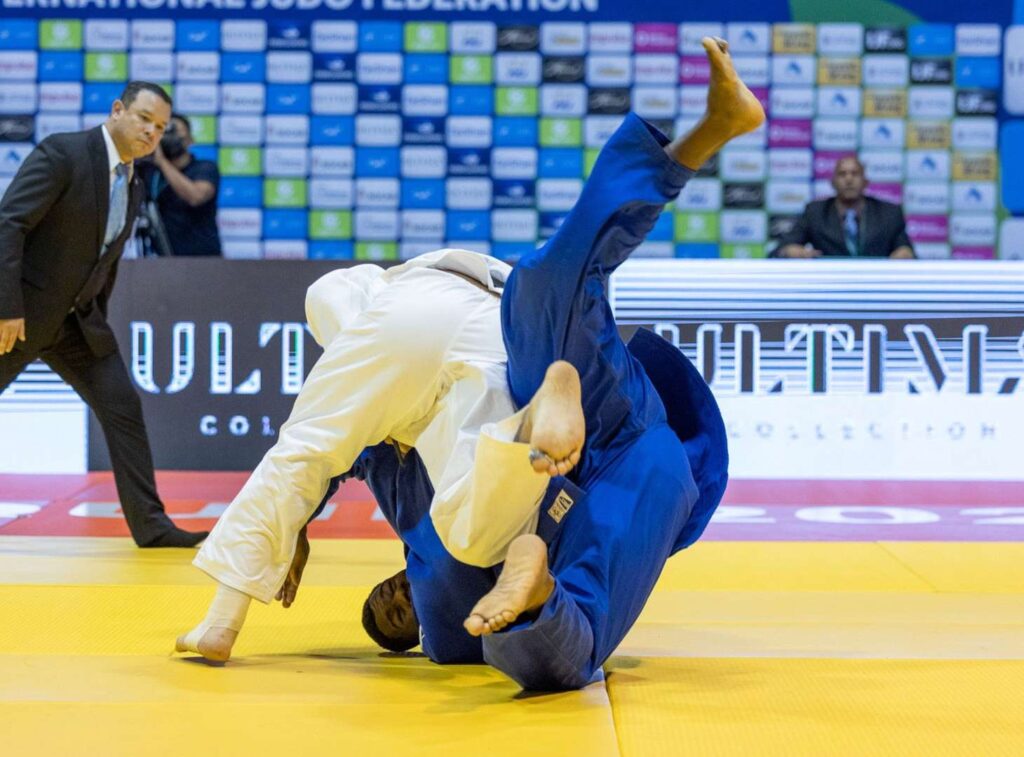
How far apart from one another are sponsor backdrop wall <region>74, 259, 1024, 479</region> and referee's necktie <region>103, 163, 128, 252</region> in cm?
206

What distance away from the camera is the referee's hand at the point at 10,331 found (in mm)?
4746

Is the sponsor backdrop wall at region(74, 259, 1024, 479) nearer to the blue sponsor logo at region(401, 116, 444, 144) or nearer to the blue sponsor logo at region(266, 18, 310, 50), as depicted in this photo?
the blue sponsor logo at region(401, 116, 444, 144)

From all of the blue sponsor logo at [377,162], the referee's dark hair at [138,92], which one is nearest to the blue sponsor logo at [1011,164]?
the blue sponsor logo at [377,162]

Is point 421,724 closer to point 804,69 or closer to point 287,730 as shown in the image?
point 287,730

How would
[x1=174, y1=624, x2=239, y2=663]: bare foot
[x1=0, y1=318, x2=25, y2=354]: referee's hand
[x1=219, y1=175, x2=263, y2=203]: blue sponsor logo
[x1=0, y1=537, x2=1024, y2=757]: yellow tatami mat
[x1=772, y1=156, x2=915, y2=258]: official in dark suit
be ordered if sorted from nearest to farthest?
[x1=0, y1=537, x2=1024, y2=757]: yellow tatami mat, [x1=174, y1=624, x2=239, y2=663]: bare foot, [x1=0, y1=318, x2=25, y2=354]: referee's hand, [x1=772, y1=156, x2=915, y2=258]: official in dark suit, [x1=219, y1=175, x2=263, y2=203]: blue sponsor logo

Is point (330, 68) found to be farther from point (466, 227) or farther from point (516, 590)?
point (516, 590)

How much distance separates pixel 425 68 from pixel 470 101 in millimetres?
371

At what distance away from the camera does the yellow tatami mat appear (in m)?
2.47

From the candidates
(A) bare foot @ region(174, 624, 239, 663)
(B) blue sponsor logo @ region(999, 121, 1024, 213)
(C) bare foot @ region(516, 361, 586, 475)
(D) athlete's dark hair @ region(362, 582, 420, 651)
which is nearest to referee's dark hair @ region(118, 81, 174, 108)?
(D) athlete's dark hair @ region(362, 582, 420, 651)

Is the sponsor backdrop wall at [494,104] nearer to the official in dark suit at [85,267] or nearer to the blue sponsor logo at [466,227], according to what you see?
the blue sponsor logo at [466,227]

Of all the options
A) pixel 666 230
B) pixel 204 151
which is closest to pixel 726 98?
pixel 666 230

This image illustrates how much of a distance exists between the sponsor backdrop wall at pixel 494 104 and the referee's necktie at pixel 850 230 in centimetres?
126

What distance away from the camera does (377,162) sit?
9.34 metres

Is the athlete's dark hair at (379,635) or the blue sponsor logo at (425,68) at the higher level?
the blue sponsor logo at (425,68)
